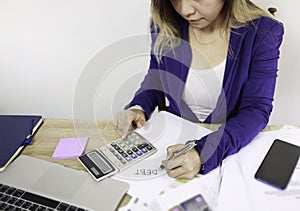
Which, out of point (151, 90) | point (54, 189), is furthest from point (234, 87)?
point (54, 189)

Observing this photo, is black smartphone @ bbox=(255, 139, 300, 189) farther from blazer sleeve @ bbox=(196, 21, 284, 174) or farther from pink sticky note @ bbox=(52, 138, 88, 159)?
pink sticky note @ bbox=(52, 138, 88, 159)

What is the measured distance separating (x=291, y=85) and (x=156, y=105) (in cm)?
71

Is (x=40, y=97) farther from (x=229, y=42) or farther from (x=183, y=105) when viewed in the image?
(x=229, y=42)

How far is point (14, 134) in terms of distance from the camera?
3.08 ft

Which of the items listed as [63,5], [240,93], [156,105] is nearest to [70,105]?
[63,5]

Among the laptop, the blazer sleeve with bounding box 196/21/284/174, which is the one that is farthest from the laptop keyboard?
the blazer sleeve with bounding box 196/21/284/174

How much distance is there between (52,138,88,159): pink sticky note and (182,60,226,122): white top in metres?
0.42

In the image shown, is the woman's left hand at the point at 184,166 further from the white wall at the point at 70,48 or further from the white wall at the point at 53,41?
the white wall at the point at 53,41

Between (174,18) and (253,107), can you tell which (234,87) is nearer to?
(253,107)

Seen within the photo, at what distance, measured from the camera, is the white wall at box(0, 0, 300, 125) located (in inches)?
53.2

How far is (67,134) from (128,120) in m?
0.18

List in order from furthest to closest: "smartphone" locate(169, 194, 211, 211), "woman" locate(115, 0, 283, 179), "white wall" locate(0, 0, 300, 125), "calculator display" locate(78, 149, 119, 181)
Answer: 1. "white wall" locate(0, 0, 300, 125)
2. "woman" locate(115, 0, 283, 179)
3. "calculator display" locate(78, 149, 119, 181)
4. "smartphone" locate(169, 194, 211, 211)

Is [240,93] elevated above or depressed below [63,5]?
below

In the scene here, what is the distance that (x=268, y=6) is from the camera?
1334 mm
